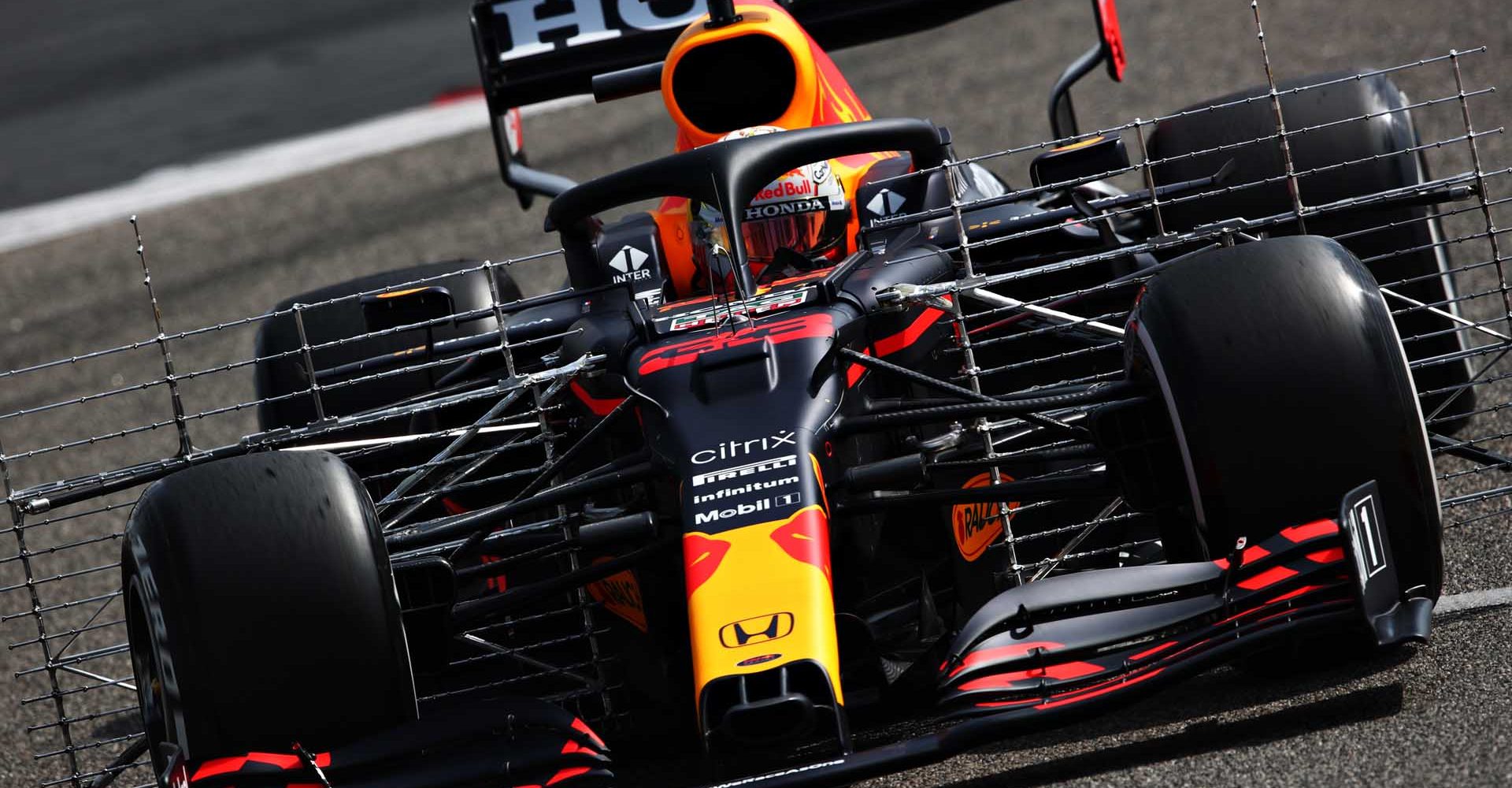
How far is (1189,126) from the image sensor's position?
5527 millimetres

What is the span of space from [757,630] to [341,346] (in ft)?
9.34

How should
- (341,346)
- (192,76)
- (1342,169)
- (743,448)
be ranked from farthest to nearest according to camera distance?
(192,76)
(341,346)
(1342,169)
(743,448)

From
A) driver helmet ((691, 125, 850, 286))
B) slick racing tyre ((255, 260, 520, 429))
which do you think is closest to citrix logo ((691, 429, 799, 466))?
driver helmet ((691, 125, 850, 286))

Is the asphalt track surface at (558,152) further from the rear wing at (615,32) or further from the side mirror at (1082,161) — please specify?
the side mirror at (1082,161)

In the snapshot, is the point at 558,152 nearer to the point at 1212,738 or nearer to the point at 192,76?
the point at 192,76

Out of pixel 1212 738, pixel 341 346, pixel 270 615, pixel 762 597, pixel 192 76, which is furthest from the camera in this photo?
pixel 192 76

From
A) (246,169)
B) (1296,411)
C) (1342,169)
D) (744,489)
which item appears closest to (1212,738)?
(1296,411)

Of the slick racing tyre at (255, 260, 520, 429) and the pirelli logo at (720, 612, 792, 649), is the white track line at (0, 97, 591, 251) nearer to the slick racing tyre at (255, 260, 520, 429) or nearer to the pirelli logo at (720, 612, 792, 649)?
the slick racing tyre at (255, 260, 520, 429)

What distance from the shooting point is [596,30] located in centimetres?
657

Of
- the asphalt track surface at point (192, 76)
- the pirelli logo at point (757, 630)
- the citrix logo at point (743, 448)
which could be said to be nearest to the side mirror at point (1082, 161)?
the citrix logo at point (743, 448)

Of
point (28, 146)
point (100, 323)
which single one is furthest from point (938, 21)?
point (28, 146)

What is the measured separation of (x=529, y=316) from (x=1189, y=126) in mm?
2011

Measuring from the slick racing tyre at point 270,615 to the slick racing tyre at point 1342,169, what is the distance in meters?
2.74

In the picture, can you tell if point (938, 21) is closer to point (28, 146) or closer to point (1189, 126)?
point (1189, 126)
